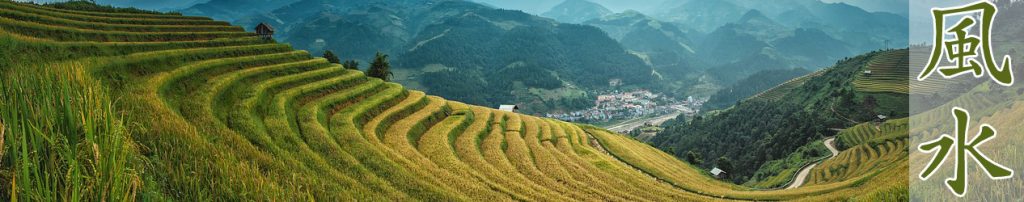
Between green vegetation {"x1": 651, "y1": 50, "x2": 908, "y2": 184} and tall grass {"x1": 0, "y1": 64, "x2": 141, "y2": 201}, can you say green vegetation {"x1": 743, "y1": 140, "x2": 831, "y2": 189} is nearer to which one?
green vegetation {"x1": 651, "y1": 50, "x2": 908, "y2": 184}

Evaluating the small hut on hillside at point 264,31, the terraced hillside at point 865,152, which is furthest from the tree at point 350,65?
the terraced hillside at point 865,152

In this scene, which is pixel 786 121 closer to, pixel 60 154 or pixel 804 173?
pixel 804 173

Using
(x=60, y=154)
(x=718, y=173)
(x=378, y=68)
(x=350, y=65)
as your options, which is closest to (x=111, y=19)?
(x=350, y=65)

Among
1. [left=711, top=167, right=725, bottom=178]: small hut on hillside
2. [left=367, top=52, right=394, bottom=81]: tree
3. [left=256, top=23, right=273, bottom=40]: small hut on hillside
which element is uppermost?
[left=256, top=23, right=273, bottom=40]: small hut on hillside

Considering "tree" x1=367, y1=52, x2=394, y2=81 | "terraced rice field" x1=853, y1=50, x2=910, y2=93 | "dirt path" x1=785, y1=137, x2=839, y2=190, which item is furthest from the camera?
"terraced rice field" x1=853, y1=50, x2=910, y2=93

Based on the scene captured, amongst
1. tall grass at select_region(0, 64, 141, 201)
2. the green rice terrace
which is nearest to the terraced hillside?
the green rice terrace

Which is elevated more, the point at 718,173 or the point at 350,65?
the point at 350,65

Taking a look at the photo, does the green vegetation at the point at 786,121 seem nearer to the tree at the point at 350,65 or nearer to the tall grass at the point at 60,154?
the tree at the point at 350,65
